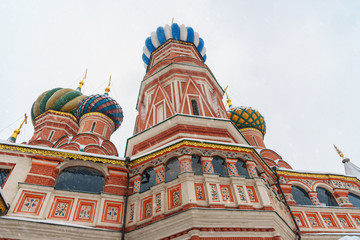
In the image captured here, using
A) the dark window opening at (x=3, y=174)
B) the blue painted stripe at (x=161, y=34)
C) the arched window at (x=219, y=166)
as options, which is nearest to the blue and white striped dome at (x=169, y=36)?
the blue painted stripe at (x=161, y=34)

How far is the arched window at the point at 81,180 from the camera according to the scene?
8.54 meters

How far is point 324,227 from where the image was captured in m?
9.50

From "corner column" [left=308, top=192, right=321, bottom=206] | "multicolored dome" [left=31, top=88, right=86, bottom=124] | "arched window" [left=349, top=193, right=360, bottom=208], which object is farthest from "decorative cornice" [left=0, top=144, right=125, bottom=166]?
"multicolored dome" [left=31, top=88, right=86, bottom=124]

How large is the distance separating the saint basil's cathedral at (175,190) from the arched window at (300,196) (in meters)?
0.04

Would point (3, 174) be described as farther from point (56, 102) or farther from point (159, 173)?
point (56, 102)

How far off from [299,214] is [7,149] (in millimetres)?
9649

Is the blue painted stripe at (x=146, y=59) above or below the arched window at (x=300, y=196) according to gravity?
above

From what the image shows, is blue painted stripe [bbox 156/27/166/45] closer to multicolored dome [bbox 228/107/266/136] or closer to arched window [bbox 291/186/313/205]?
multicolored dome [bbox 228/107/266/136]

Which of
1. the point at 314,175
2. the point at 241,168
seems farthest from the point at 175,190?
the point at 314,175

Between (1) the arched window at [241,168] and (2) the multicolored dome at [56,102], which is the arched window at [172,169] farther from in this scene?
(2) the multicolored dome at [56,102]

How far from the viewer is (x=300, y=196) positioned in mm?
10680

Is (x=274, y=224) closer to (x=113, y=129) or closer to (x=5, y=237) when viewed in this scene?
(x=5, y=237)

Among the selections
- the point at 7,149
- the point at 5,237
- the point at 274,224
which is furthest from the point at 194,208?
the point at 7,149

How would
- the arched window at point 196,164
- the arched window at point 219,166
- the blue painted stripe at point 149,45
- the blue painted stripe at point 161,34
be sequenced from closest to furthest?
the arched window at point 196,164
the arched window at point 219,166
the blue painted stripe at point 161,34
the blue painted stripe at point 149,45
